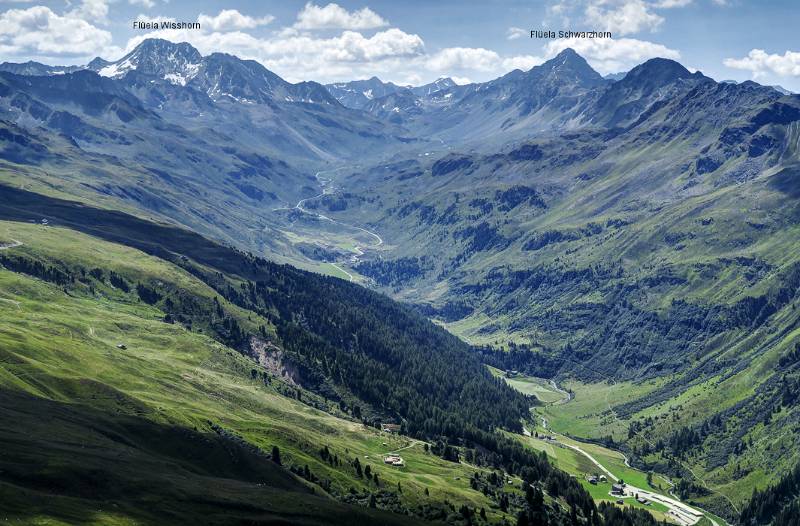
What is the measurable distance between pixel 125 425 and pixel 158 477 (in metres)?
39.9

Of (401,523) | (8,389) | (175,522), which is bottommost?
(401,523)

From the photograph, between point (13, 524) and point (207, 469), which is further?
point (207, 469)

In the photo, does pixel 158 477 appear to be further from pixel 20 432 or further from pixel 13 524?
pixel 13 524

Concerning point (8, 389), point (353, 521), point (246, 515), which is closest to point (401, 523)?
point (353, 521)

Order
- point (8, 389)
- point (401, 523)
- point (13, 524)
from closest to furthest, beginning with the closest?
point (13, 524)
point (401, 523)
point (8, 389)

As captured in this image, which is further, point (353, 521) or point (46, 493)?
point (353, 521)

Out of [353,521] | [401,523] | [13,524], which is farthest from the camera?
[401,523]

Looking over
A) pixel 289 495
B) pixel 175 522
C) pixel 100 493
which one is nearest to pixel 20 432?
pixel 100 493

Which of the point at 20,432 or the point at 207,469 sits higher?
the point at 20,432

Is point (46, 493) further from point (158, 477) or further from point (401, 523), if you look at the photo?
point (401, 523)

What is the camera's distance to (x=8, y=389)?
642 ft

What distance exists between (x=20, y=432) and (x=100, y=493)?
29.0 m

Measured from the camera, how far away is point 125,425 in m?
198

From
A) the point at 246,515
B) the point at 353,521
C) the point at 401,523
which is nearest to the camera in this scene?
the point at 246,515
